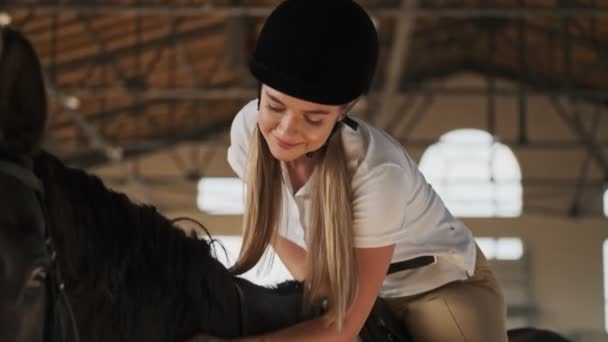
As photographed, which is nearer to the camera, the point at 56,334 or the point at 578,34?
the point at 56,334

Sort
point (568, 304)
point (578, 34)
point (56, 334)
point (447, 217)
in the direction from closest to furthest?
point (56, 334) < point (447, 217) < point (578, 34) < point (568, 304)

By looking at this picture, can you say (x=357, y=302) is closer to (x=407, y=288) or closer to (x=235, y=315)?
(x=235, y=315)

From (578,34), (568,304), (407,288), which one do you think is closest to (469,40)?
(578,34)

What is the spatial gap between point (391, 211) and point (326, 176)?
15 centimetres

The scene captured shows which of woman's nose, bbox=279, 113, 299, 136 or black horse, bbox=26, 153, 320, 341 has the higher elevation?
woman's nose, bbox=279, 113, 299, 136

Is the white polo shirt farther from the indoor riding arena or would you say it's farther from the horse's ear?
the indoor riding arena

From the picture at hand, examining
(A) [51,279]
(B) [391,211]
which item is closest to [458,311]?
(B) [391,211]

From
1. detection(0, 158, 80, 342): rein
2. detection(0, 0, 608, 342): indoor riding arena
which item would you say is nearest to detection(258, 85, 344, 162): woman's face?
detection(0, 158, 80, 342): rein

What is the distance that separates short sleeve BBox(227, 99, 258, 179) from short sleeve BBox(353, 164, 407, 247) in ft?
1.09

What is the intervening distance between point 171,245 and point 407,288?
79 cm

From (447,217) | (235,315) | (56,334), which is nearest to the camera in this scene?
(56,334)

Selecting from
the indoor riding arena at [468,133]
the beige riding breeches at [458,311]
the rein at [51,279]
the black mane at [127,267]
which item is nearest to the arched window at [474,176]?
the indoor riding arena at [468,133]

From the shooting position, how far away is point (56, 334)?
1.61 metres

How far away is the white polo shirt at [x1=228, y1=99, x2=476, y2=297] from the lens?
2146 millimetres
